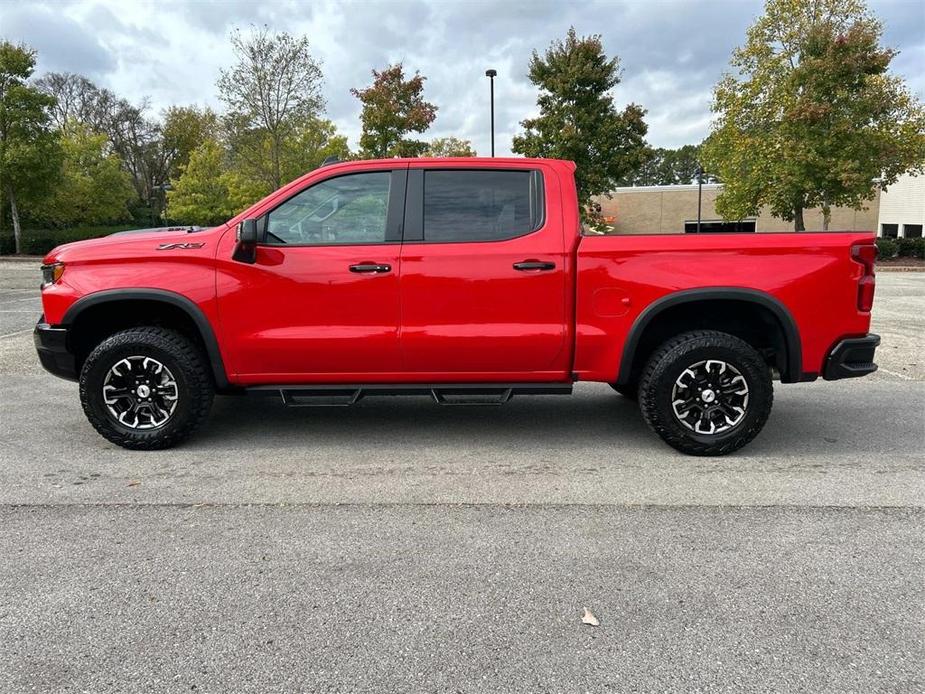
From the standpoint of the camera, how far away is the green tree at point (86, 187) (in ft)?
117

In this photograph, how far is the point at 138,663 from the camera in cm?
241

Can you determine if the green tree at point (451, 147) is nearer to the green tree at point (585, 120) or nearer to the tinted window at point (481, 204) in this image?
the green tree at point (585, 120)

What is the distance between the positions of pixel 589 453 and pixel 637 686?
245cm

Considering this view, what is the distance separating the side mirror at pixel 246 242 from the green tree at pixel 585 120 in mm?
21319

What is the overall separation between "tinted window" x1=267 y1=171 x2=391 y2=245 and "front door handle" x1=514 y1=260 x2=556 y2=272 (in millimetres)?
929

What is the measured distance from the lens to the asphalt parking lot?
241 centimetres

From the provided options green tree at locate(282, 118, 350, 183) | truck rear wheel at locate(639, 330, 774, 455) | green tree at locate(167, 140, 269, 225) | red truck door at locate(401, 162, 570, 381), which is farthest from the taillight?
green tree at locate(167, 140, 269, 225)

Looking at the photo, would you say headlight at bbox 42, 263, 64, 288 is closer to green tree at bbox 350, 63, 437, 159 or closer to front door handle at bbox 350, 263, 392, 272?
front door handle at bbox 350, 263, 392, 272

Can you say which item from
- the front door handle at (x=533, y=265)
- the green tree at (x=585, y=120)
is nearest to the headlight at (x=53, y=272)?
the front door handle at (x=533, y=265)

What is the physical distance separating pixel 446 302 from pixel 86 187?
38919 millimetres

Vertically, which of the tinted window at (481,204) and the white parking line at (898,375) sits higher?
the tinted window at (481,204)

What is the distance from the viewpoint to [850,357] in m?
4.48

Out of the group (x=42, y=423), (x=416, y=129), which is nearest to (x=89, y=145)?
(x=416, y=129)

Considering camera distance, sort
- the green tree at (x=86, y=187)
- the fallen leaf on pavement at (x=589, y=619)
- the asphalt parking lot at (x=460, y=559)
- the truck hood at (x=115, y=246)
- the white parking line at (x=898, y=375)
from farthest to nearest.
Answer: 1. the green tree at (x=86, y=187)
2. the white parking line at (x=898, y=375)
3. the truck hood at (x=115, y=246)
4. the fallen leaf on pavement at (x=589, y=619)
5. the asphalt parking lot at (x=460, y=559)
